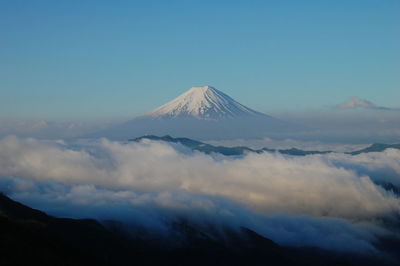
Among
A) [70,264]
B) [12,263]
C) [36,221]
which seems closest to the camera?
[12,263]

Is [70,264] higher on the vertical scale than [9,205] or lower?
lower

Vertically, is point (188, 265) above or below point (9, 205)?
below

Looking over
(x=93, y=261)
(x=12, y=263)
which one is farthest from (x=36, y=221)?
Result: (x=12, y=263)

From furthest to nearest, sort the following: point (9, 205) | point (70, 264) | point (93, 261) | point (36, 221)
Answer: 1. point (9, 205)
2. point (36, 221)
3. point (93, 261)
4. point (70, 264)

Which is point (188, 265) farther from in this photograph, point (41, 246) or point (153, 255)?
A: point (41, 246)

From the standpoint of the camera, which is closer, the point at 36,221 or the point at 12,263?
the point at 12,263

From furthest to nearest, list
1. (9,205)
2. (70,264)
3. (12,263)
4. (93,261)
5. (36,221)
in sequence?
(9,205)
(36,221)
(93,261)
(70,264)
(12,263)

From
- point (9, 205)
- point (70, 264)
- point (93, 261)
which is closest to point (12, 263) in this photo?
point (70, 264)

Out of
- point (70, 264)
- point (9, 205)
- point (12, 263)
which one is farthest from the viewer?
point (9, 205)

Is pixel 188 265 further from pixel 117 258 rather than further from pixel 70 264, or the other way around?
pixel 70 264
